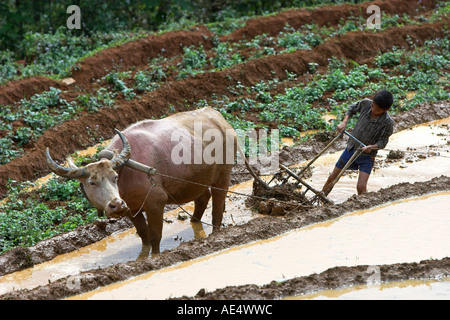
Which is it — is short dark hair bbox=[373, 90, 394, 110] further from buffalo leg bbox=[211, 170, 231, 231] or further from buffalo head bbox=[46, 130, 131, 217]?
buffalo head bbox=[46, 130, 131, 217]

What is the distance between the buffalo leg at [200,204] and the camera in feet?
30.3

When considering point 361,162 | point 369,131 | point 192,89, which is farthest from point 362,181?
point 192,89

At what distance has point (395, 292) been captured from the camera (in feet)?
22.3

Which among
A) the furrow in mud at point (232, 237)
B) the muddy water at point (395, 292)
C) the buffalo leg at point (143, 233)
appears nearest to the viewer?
the muddy water at point (395, 292)

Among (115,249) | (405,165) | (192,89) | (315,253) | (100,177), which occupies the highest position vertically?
(192,89)

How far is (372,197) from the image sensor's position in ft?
30.8

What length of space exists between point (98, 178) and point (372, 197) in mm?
4036

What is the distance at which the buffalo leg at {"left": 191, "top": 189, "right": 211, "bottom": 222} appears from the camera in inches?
364

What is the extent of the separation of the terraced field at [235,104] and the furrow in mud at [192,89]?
29mm

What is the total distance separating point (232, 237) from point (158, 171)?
3.97 ft

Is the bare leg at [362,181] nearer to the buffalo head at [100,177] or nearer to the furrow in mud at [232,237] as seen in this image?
the furrow in mud at [232,237]

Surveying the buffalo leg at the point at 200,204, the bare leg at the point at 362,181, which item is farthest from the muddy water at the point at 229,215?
the bare leg at the point at 362,181

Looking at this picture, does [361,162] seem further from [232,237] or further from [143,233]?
[143,233]
